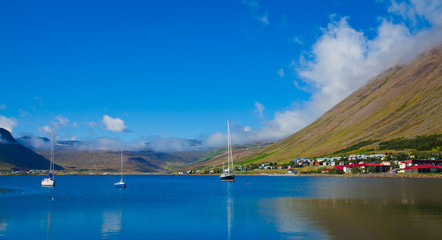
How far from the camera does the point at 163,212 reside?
198 ft

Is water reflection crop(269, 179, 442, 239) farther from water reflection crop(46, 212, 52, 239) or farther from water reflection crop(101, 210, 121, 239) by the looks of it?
water reflection crop(46, 212, 52, 239)

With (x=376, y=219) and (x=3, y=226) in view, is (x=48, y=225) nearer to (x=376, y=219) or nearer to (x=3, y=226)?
(x=3, y=226)

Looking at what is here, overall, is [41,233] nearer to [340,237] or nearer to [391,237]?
[340,237]

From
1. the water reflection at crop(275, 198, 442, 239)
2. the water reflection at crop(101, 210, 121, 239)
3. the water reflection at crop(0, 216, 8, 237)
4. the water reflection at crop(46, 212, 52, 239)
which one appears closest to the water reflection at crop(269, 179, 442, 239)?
the water reflection at crop(275, 198, 442, 239)

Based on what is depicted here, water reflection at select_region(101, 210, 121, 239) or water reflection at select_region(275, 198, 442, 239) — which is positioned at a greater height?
water reflection at select_region(101, 210, 121, 239)

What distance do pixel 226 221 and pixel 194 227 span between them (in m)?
5.93

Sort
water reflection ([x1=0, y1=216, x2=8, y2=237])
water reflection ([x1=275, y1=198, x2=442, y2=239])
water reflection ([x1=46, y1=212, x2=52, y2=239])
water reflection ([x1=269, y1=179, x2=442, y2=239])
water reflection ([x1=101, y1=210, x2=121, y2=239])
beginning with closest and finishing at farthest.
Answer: water reflection ([x1=275, y1=198, x2=442, y2=239]), water reflection ([x1=269, y1=179, x2=442, y2=239]), water reflection ([x1=46, y1=212, x2=52, y2=239]), water reflection ([x1=101, y1=210, x2=121, y2=239]), water reflection ([x1=0, y1=216, x2=8, y2=237])

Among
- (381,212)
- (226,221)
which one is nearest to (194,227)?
(226,221)

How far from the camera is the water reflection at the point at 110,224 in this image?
4194 centimetres

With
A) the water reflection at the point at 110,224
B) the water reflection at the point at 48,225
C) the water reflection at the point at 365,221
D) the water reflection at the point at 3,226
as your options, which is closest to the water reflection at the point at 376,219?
the water reflection at the point at 365,221

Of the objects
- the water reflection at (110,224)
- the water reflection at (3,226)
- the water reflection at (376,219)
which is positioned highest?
the water reflection at (3,226)

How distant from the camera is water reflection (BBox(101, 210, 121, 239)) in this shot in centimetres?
4194

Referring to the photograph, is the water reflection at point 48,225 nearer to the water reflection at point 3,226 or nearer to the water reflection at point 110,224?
the water reflection at point 3,226

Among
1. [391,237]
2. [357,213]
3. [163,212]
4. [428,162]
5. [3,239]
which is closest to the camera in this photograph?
[391,237]
